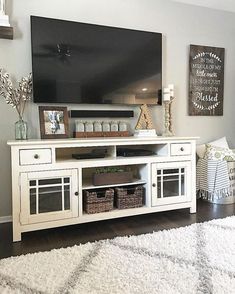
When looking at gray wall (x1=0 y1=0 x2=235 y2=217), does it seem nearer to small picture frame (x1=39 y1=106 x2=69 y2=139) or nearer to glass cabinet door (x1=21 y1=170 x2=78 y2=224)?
small picture frame (x1=39 y1=106 x2=69 y2=139)

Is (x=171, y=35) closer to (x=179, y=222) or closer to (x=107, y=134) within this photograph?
(x=107, y=134)

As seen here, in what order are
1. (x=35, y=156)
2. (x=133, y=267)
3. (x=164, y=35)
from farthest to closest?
1. (x=164, y=35)
2. (x=35, y=156)
3. (x=133, y=267)

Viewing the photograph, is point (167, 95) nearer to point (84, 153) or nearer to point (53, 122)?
point (84, 153)

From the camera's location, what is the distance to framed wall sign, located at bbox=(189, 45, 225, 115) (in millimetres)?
3148

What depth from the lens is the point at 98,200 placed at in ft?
7.46

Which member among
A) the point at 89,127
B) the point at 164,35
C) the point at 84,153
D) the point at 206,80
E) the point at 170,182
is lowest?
the point at 170,182

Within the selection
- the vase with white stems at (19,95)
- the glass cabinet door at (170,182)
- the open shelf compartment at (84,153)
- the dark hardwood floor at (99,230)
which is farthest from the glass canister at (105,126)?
the dark hardwood floor at (99,230)

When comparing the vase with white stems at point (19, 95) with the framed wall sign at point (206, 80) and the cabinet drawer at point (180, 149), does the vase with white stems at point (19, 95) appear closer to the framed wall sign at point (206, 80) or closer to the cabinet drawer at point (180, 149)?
the cabinet drawer at point (180, 149)

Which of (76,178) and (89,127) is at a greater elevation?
(89,127)

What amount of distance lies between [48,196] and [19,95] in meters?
0.94

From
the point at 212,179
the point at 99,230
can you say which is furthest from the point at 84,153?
the point at 212,179

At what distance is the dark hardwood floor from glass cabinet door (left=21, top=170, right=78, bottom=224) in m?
0.15

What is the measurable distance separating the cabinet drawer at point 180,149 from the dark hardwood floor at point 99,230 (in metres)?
0.58

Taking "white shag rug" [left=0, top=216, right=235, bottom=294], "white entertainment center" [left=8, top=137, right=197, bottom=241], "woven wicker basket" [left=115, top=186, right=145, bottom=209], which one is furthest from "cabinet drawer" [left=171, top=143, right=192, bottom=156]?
"white shag rug" [left=0, top=216, right=235, bottom=294]
